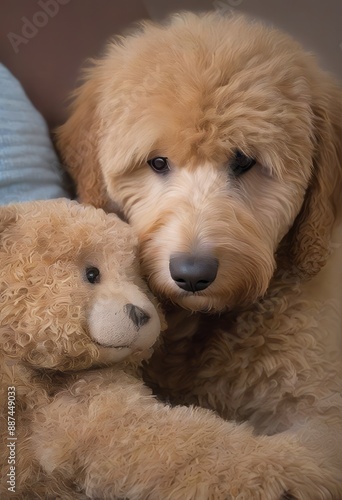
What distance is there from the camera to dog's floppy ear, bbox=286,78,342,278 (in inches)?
43.9

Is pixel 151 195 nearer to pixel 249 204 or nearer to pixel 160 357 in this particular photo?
pixel 249 204

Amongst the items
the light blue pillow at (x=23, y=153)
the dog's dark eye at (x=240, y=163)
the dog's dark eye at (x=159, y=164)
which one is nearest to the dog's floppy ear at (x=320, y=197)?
the dog's dark eye at (x=240, y=163)

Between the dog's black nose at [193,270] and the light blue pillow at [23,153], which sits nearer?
the dog's black nose at [193,270]

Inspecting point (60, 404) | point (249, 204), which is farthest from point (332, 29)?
point (60, 404)

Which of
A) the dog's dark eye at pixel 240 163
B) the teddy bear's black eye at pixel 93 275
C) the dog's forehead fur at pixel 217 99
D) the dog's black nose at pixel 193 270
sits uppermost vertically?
the dog's forehead fur at pixel 217 99

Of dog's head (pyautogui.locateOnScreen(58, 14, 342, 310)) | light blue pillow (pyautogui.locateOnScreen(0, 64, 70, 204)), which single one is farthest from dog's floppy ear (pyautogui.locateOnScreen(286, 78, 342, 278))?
light blue pillow (pyautogui.locateOnScreen(0, 64, 70, 204))

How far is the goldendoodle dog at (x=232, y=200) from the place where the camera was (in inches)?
38.7

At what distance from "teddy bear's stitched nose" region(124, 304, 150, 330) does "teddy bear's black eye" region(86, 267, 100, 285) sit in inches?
2.5

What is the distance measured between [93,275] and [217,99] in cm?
36

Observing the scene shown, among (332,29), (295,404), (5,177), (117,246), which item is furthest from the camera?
(5,177)

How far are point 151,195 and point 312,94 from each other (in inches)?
13.4

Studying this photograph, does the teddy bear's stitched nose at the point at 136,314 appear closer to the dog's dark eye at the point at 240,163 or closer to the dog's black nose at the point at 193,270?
the dog's black nose at the point at 193,270

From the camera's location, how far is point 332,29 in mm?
1193

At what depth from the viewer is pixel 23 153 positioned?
137 centimetres
